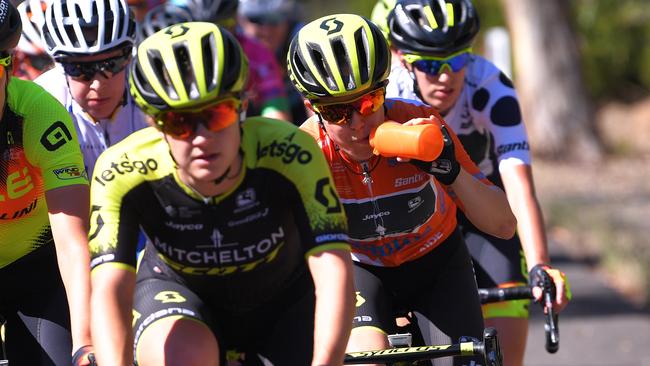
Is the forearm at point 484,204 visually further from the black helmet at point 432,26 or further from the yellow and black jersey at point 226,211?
the black helmet at point 432,26

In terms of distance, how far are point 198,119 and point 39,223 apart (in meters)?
1.44

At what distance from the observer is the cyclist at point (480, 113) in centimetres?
660

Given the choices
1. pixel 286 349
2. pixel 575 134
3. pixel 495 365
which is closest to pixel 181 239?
pixel 286 349

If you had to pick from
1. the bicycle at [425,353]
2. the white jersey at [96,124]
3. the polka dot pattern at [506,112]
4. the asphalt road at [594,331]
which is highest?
the white jersey at [96,124]

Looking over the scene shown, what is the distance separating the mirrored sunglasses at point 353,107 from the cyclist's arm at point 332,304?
0.87 meters

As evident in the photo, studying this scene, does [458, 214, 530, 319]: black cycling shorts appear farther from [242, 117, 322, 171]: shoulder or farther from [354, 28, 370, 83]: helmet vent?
[242, 117, 322, 171]: shoulder

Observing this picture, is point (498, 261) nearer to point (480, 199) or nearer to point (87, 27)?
point (480, 199)

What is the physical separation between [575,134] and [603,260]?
23.8ft

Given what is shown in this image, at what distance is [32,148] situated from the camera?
525 centimetres

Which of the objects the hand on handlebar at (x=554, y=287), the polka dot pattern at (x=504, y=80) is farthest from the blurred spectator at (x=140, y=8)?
the hand on handlebar at (x=554, y=287)

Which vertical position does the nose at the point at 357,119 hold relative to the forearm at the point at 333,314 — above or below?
above

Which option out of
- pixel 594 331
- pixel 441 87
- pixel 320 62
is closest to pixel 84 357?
pixel 320 62

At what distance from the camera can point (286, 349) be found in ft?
16.2

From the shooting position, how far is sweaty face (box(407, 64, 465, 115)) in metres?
6.60
